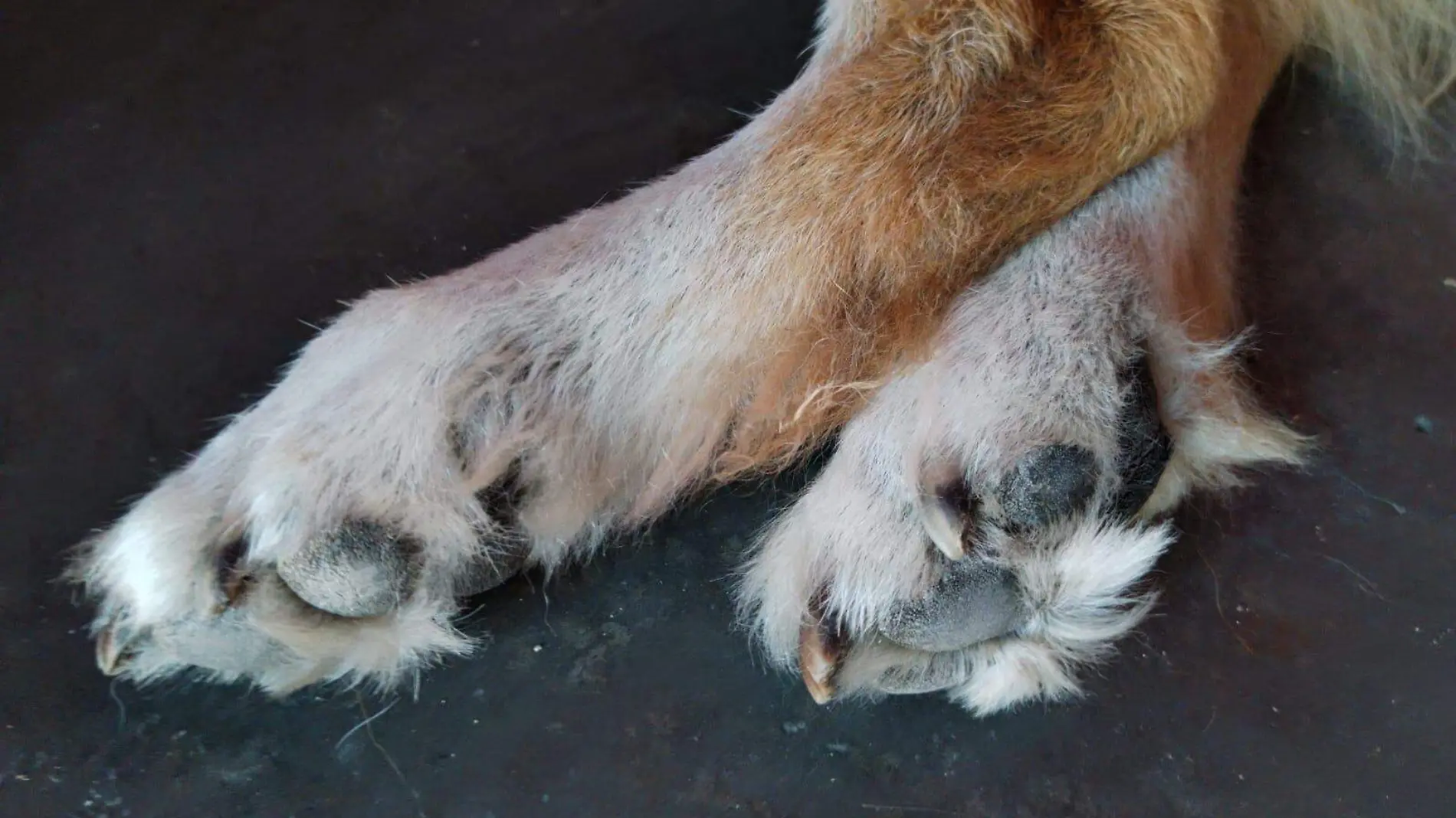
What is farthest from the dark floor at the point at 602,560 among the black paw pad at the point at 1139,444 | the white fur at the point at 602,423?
the black paw pad at the point at 1139,444

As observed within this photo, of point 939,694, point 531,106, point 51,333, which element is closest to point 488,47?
point 531,106

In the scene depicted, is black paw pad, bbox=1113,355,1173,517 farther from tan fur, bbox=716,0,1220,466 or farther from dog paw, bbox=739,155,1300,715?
tan fur, bbox=716,0,1220,466

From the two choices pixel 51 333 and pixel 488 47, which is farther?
pixel 488 47

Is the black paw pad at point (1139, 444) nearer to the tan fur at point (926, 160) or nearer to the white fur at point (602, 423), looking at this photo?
the white fur at point (602, 423)

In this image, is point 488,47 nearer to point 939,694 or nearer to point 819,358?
point 819,358

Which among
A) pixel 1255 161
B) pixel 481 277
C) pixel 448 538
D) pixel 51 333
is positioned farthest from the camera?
pixel 1255 161

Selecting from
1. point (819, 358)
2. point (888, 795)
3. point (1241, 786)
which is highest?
point (819, 358)

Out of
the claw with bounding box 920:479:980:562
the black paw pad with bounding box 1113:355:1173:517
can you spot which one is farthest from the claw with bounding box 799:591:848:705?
the black paw pad with bounding box 1113:355:1173:517
